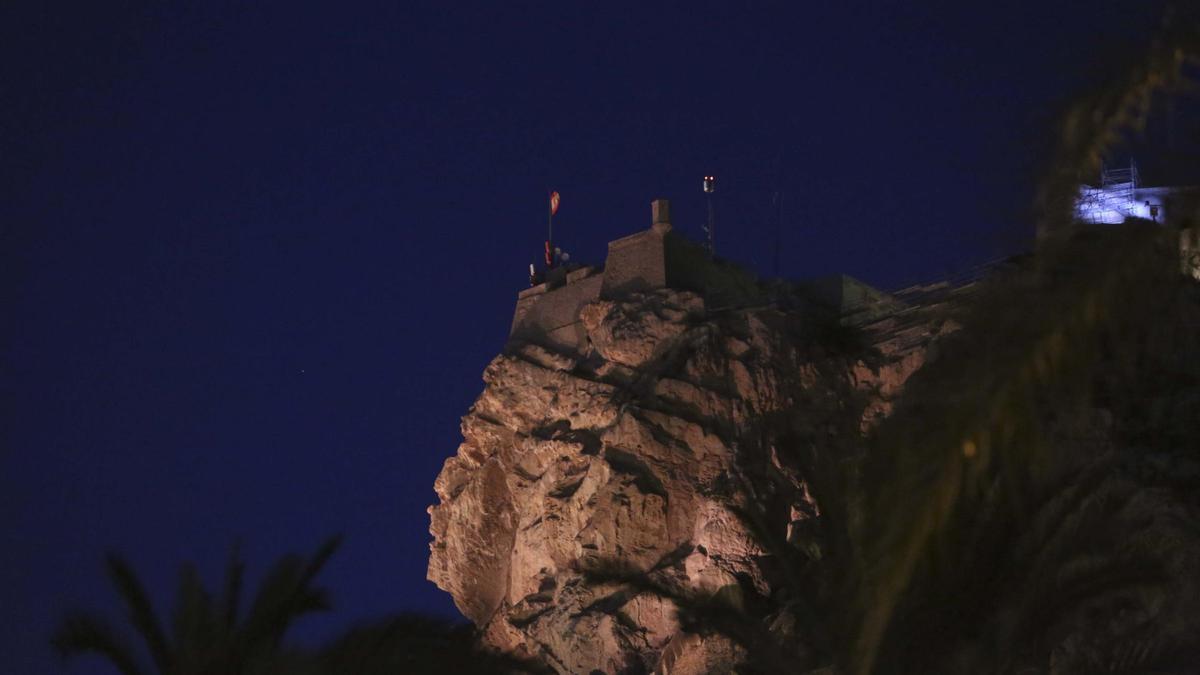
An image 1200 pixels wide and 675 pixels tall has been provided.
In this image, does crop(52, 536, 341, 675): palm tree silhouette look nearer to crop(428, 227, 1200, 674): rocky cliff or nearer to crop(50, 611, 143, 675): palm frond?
crop(50, 611, 143, 675): palm frond

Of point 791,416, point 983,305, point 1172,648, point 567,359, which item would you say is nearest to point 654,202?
point 567,359

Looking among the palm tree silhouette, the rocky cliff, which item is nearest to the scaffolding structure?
the rocky cliff

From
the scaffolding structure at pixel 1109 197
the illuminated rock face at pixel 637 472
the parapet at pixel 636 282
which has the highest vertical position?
the scaffolding structure at pixel 1109 197

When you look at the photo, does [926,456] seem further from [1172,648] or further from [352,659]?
[1172,648]

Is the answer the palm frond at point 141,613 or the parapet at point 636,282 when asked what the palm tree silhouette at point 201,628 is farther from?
the parapet at point 636,282

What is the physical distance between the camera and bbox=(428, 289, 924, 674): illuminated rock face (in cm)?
2431

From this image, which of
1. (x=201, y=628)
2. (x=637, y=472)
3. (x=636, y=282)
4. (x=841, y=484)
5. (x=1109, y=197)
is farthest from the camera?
(x=636, y=282)

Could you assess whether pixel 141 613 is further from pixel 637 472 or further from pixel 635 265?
pixel 635 265

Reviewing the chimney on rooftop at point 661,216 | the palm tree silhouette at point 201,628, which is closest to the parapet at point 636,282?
the chimney on rooftop at point 661,216

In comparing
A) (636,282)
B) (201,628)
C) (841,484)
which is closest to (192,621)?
(201,628)

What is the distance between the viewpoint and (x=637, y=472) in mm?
26297

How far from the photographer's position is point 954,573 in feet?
30.1

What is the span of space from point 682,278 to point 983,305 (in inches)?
1039

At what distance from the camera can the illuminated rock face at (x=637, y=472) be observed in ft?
79.8
